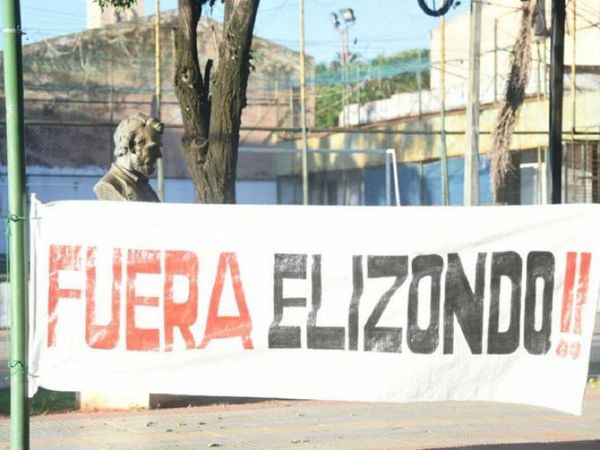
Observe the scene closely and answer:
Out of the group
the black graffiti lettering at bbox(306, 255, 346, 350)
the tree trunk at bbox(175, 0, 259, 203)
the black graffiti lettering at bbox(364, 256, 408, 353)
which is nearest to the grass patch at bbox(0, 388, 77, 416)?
the tree trunk at bbox(175, 0, 259, 203)

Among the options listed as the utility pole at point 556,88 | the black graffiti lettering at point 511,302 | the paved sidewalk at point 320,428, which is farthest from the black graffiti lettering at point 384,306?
the utility pole at point 556,88

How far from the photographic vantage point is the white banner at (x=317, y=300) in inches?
248

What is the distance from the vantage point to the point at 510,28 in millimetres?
42406

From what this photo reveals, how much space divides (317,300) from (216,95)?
615 centimetres

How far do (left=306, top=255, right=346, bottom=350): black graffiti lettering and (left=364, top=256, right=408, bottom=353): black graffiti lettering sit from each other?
13cm

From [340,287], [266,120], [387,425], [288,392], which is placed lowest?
[387,425]

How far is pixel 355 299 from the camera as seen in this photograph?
6.48 metres

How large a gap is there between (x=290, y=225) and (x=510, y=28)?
122 ft

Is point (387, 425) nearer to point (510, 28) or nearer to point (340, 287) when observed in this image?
point (340, 287)

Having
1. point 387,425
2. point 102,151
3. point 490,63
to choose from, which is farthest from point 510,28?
point 387,425

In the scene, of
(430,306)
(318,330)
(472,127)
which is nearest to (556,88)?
(430,306)

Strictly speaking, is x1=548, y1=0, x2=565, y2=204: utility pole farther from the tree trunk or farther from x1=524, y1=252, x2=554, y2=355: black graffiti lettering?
x1=524, y1=252, x2=554, y2=355: black graffiti lettering

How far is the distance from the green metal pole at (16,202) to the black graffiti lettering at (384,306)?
1639 millimetres

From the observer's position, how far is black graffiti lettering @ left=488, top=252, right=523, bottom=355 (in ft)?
21.6
